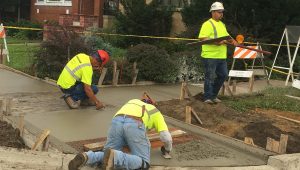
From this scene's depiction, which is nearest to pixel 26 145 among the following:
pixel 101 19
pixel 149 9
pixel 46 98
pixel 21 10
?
pixel 46 98

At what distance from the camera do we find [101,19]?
22.2 m

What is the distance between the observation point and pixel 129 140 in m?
5.42

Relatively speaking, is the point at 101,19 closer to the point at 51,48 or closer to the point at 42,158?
the point at 51,48

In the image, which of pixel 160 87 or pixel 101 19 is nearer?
pixel 160 87

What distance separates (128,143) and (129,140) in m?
0.06

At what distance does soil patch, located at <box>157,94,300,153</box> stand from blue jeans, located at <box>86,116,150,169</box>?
2.22 metres

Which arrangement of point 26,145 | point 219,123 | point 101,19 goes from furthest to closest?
1. point 101,19
2. point 219,123
3. point 26,145

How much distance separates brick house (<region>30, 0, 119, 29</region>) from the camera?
20922mm

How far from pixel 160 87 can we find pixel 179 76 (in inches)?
42.4

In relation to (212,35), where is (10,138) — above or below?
below

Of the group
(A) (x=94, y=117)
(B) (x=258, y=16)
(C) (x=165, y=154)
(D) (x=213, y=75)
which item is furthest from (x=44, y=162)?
(B) (x=258, y=16)

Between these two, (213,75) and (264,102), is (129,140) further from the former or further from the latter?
(264,102)

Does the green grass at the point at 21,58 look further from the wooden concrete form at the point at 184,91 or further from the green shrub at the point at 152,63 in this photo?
the wooden concrete form at the point at 184,91

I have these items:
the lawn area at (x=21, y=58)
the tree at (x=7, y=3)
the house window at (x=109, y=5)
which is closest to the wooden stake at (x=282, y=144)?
the lawn area at (x=21, y=58)
